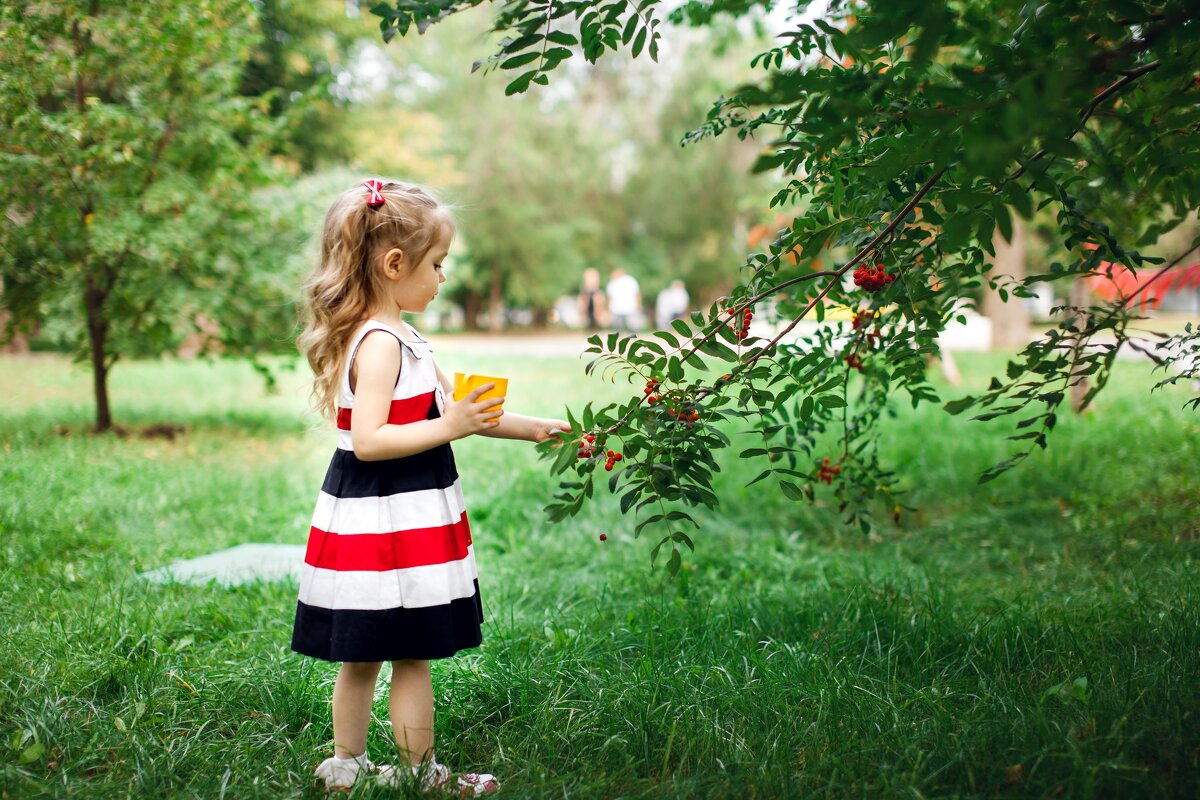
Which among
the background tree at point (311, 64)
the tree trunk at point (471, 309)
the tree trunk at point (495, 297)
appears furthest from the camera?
the tree trunk at point (471, 309)

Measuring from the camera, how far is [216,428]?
8.01 m

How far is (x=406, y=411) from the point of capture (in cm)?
227

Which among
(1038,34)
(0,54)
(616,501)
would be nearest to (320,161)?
(0,54)

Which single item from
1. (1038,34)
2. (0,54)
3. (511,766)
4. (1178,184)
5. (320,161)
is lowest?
(511,766)

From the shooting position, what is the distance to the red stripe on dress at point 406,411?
226 centimetres

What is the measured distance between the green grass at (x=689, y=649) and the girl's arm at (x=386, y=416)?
83 centimetres

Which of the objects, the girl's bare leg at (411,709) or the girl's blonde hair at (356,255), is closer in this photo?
the girl's bare leg at (411,709)

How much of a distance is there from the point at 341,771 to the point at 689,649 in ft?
4.01

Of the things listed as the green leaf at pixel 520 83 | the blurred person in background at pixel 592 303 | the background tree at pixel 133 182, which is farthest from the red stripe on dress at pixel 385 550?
the blurred person in background at pixel 592 303

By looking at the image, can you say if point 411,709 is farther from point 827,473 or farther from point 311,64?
point 311,64

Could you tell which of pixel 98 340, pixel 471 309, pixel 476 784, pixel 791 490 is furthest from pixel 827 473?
pixel 471 309

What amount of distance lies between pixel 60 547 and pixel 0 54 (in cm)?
329

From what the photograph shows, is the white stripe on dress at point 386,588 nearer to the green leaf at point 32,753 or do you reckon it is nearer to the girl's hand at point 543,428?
the girl's hand at point 543,428

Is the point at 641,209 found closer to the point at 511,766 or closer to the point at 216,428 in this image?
the point at 216,428
